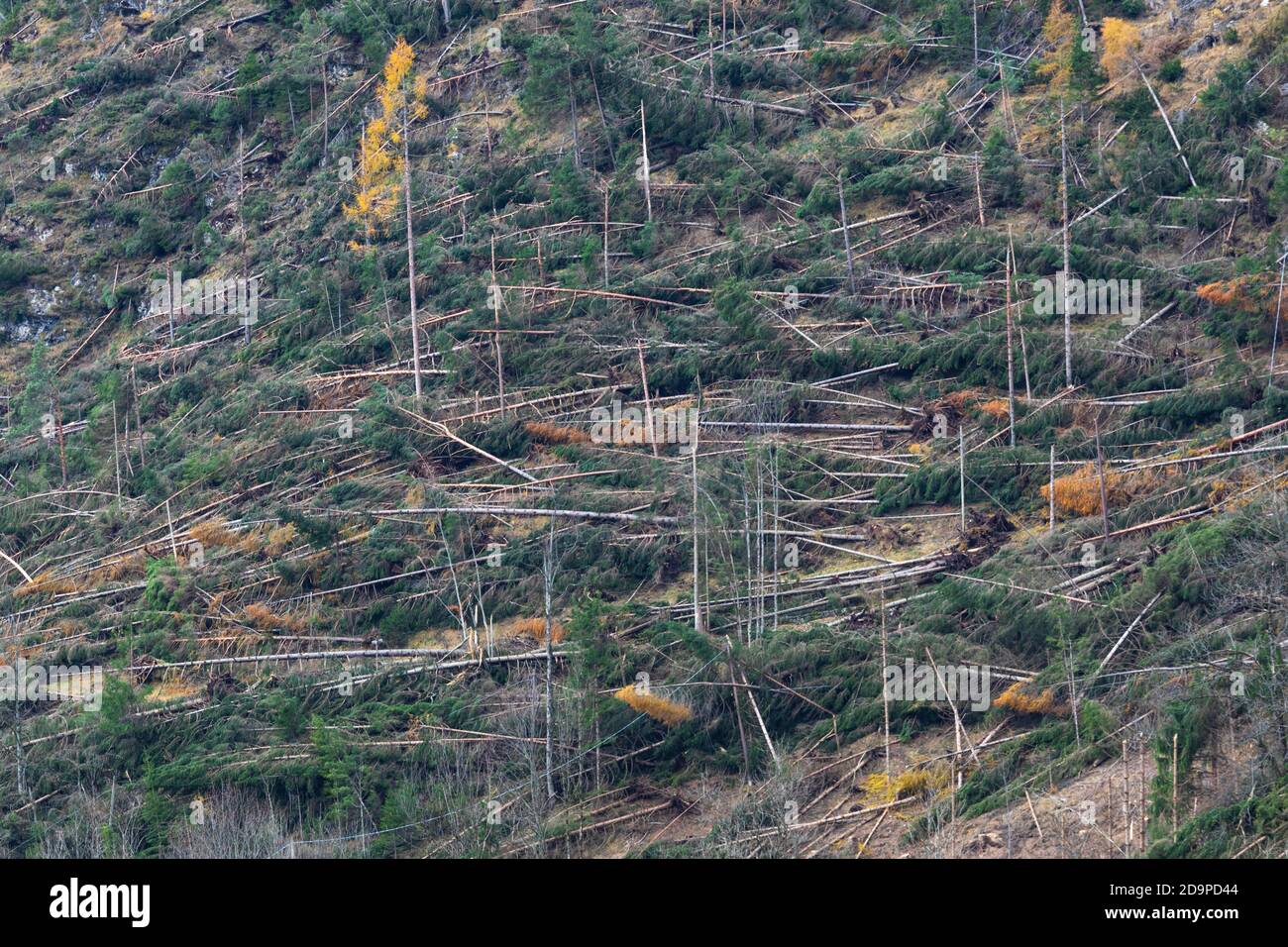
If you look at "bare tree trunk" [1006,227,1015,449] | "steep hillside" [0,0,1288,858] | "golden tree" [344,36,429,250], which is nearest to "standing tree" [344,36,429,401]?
"golden tree" [344,36,429,250]

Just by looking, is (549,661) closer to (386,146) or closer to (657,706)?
(657,706)

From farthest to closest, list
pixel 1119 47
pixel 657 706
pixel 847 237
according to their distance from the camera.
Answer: pixel 1119 47, pixel 847 237, pixel 657 706

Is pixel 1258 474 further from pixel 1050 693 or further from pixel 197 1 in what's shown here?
pixel 197 1

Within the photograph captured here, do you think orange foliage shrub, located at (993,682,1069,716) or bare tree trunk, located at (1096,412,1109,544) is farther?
bare tree trunk, located at (1096,412,1109,544)

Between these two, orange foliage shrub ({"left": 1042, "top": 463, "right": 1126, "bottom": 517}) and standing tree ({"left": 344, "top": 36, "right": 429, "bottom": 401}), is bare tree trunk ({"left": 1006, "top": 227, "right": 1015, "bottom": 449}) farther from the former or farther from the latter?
standing tree ({"left": 344, "top": 36, "right": 429, "bottom": 401})

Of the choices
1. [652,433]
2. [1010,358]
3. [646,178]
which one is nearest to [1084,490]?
[1010,358]

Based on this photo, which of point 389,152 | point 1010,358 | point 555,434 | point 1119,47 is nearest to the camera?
point 1010,358

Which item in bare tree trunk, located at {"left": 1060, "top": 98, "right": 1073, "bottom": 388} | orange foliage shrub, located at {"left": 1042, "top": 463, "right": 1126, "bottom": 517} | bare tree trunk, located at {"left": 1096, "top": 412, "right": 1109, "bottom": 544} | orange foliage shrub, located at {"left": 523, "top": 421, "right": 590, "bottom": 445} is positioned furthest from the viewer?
orange foliage shrub, located at {"left": 523, "top": 421, "right": 590, "bottom": 445}
